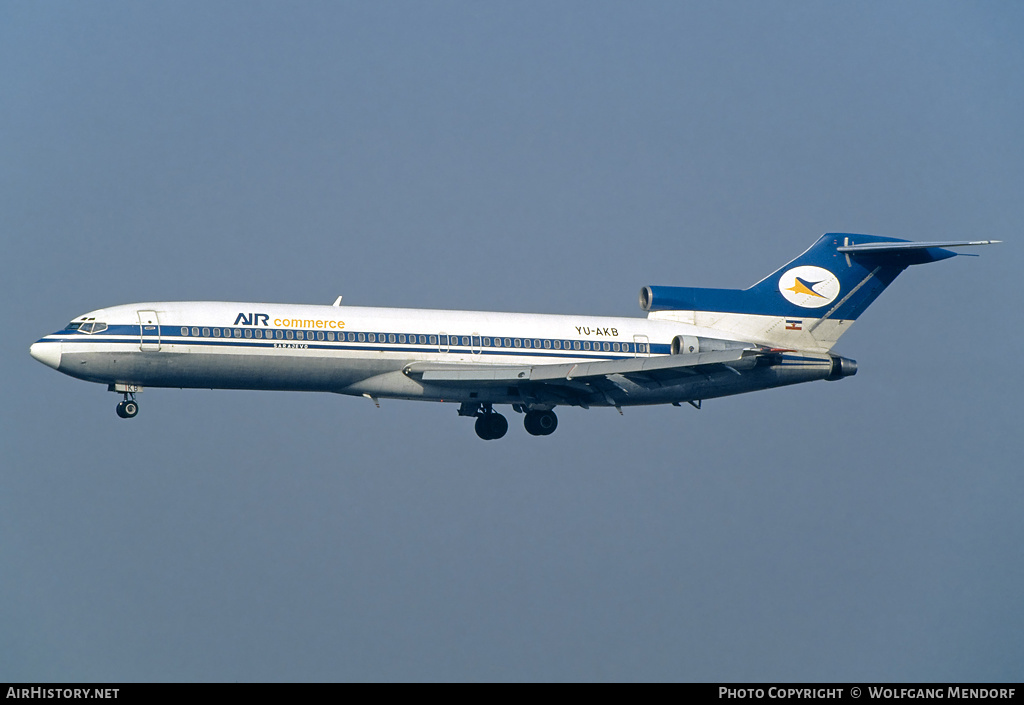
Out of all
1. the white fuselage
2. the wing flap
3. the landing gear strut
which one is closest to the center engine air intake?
the white fuselage

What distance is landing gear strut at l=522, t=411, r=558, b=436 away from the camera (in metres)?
59.3

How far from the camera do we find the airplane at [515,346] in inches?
2072

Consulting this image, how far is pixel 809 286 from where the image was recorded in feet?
203

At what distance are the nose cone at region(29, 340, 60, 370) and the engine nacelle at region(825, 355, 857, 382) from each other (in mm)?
30404

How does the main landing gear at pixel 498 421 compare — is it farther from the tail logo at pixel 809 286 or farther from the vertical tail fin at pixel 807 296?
the tail logo at pixel 809 286

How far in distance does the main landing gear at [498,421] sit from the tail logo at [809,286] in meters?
11.5

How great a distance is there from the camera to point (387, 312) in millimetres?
55406

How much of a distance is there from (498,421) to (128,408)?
15.2m

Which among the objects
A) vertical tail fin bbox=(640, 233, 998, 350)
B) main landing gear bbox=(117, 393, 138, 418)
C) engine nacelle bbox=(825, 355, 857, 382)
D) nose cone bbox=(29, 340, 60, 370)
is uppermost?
vertical tail fin bbox=(640, 233, 998, 350)

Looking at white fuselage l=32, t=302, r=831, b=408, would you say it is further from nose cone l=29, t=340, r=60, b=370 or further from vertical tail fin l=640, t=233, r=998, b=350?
vertical tail fin l=640, t=233, r=998, b=350
